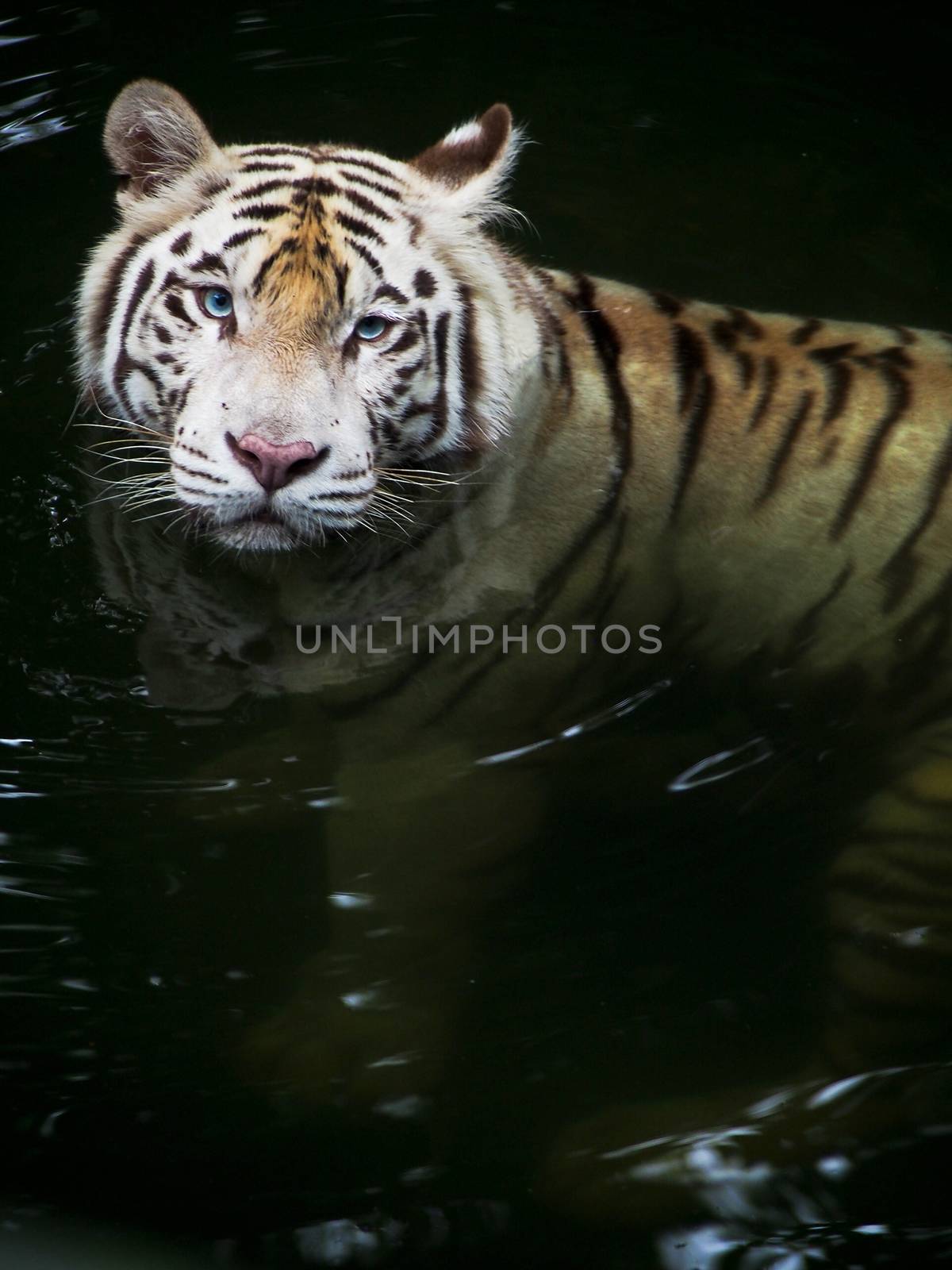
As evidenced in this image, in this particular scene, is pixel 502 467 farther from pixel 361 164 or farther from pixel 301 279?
pixel 361 164

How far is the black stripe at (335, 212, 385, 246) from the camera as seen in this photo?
303 centimetres

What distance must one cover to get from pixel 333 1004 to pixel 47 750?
0.81 m

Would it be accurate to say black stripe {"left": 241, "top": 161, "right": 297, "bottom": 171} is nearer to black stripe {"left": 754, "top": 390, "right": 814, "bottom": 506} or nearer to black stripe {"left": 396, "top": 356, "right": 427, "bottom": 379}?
black stripe {"left": 396, "top": 356, "right": 427, "bottom": 379}

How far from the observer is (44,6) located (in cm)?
532

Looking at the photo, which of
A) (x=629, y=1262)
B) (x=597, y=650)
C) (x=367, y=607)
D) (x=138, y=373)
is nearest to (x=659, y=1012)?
(x=629, y=1262)

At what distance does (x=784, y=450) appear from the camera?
3.13 meters

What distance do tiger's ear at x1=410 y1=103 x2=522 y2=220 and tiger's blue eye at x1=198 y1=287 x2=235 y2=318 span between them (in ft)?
1.95

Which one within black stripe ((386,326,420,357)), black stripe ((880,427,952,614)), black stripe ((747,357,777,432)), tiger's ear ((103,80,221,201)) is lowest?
black stripe ((880,427,952,614))

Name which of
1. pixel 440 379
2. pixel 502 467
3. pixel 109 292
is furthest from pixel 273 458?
pixel 109 292

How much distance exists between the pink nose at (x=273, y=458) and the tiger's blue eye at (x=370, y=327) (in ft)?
1.15

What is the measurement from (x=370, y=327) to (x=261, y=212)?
13.2 inches

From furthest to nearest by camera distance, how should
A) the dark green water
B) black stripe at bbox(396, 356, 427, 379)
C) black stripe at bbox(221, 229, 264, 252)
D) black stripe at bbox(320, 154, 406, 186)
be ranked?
black stripe at bbox(320, 154, 406, 186) → black stripe at bbox(396, 356, 427, 379) → black stripe at bbox(221, 229, 264, 252) → the dark green water

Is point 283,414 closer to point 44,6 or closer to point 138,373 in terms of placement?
point 138,373

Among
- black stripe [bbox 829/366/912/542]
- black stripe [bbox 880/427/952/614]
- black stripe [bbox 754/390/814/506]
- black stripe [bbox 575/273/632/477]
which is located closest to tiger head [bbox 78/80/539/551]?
black stripe [bbox 575/273/632/477]
